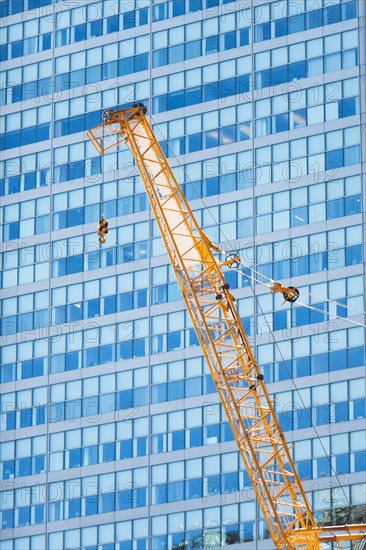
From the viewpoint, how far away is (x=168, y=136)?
6304 inches

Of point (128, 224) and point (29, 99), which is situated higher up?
point (29, 99)

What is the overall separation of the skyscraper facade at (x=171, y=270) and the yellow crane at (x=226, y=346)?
2564 cm

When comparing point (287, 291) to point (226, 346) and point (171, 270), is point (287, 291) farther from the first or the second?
point (171, 270)

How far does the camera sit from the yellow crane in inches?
4641

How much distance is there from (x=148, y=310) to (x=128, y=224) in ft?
22.5

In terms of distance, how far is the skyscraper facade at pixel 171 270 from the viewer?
14988 centimetres

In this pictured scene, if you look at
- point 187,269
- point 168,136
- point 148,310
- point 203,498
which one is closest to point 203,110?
point 168,136

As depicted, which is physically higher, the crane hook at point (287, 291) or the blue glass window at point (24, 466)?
the blue glass window at point (24, 466)

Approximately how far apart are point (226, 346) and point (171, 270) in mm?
39576

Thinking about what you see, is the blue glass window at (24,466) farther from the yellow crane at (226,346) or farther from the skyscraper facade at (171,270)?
the yellow crane at (226,346)

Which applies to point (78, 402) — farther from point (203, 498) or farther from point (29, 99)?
point (29, 99)

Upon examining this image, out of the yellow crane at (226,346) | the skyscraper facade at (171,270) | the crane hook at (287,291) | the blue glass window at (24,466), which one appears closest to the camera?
the crane hook at (287,291)

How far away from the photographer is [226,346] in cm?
11788

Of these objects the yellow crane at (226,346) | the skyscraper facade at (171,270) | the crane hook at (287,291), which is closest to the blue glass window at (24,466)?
the skyscraper facade at (171,270)
